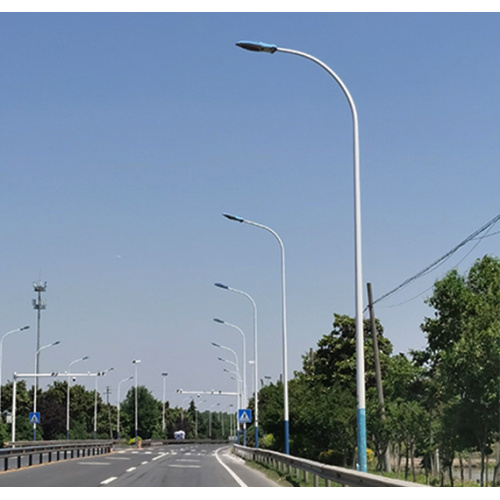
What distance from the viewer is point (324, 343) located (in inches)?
2707

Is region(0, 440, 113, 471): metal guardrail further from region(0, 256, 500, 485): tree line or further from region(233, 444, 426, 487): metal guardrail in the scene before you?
region(0, 256, 500, 485): tree line

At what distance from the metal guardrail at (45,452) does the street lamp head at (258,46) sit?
15.9m

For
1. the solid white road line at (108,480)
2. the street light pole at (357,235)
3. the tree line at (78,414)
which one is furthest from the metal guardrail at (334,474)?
the tree line at (78,414)

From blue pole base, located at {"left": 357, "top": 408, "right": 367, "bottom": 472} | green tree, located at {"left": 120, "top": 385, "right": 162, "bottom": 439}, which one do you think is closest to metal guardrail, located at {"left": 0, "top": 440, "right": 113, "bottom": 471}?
blue pole base, located at {"left": 357, "top": 408, "right": 367, "bottom": 472}

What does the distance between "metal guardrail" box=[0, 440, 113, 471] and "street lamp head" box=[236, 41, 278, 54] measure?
15.9 m

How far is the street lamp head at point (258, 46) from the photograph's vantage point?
62.1 feet

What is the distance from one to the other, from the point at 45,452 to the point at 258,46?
2438 cm

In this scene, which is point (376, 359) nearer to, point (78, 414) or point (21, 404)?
point (21, 404)

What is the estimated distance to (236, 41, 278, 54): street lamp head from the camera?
18.9 meters

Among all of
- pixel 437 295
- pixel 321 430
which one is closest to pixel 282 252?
pixel 437 295

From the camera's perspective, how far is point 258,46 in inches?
758

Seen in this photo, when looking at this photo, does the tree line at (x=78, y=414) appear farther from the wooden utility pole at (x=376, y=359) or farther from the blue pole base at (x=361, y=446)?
the blue pole base at (x=361, y=446)

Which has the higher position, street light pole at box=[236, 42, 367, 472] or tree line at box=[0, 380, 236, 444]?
street light pole at box=[236, 42, 367, 472]
